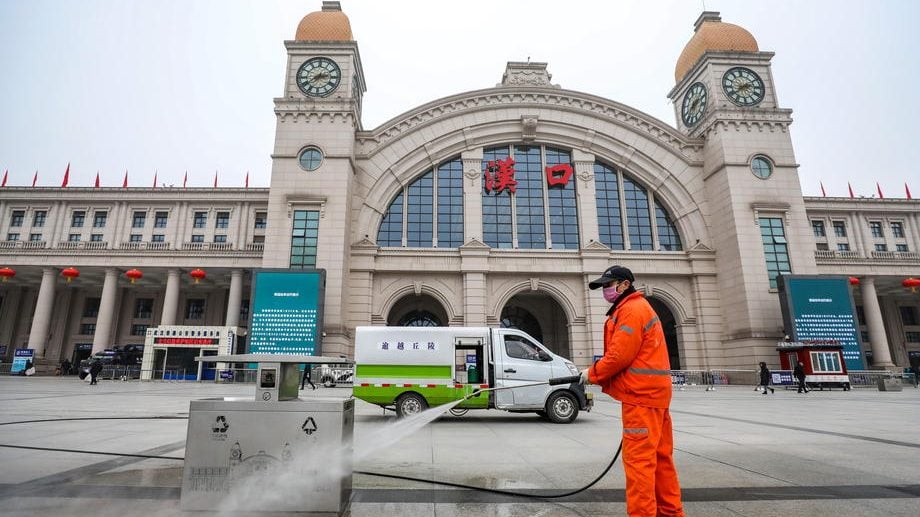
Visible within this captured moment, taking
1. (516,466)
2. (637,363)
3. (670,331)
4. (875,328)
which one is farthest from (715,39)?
(637,363)

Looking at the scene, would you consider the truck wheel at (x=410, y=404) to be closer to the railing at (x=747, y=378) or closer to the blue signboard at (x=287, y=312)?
the blue signboard at (x=287, y=312)

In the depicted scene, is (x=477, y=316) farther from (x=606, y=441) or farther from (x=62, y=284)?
(x=62, y=284)

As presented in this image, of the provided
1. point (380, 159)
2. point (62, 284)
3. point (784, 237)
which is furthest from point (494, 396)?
point (62, 284)

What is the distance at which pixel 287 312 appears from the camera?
26.6m

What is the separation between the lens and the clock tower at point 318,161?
28.5 metres

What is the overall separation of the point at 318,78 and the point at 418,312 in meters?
18.8

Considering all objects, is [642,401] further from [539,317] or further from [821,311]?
[539,317]

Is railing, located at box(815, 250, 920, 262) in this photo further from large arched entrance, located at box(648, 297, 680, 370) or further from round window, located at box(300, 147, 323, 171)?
round window, located at box(300, 147, 323, 171)

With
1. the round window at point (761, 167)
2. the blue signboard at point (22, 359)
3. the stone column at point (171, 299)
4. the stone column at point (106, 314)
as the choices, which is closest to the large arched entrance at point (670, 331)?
the round window at point (761, 167)

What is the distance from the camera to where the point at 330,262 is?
2842 centimetres

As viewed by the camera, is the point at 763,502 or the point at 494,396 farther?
the point at 494,396

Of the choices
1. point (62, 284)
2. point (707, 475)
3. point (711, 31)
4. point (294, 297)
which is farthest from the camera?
point (62, 284)

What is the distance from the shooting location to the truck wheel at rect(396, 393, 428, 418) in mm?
11328

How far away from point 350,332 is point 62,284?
104 ft
